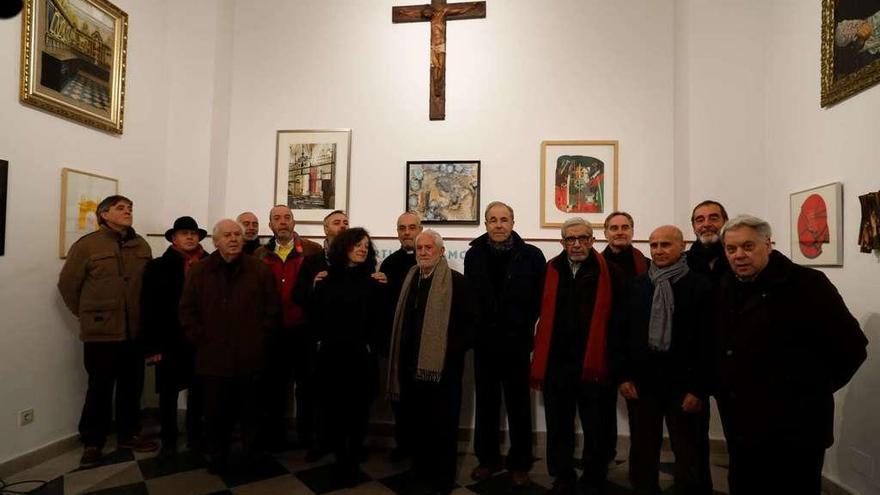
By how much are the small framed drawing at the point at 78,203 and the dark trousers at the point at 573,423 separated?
314cm

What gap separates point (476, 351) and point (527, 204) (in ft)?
4.89

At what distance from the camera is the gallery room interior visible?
9.73ft

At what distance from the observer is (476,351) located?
2818 millimetres

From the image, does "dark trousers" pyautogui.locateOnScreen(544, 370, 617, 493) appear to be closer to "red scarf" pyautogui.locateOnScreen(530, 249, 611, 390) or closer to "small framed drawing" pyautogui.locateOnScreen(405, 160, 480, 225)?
A: "red scarf" pyautogui.locateOnScreen(530, 249, 611, 390)

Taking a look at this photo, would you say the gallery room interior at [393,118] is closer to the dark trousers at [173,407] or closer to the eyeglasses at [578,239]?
the dark trousers at [173,407]

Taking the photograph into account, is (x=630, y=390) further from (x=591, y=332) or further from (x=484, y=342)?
(x=484, y=342)

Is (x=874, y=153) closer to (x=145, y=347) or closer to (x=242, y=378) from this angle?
(x=242, y=378)

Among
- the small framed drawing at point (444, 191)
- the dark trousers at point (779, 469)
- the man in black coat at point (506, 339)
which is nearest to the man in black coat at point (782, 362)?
the dark trousers at point (779, 469)

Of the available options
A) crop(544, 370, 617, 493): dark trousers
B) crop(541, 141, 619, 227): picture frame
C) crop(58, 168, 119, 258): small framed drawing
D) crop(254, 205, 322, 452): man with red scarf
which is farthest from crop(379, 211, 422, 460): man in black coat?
crop(58, 168, 119, 258): small framed drawing

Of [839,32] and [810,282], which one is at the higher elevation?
[839,32]

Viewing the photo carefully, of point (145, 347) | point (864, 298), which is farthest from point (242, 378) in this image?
point (864, 298)

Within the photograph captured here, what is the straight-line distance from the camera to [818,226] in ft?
9.02

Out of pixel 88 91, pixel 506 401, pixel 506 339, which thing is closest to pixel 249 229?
pixel 88 91

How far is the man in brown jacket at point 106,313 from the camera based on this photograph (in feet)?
9.81
